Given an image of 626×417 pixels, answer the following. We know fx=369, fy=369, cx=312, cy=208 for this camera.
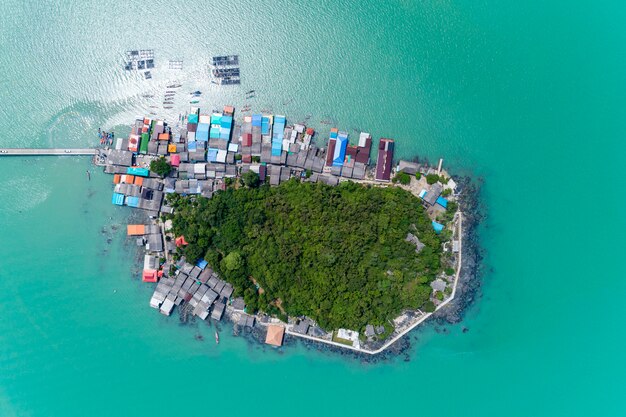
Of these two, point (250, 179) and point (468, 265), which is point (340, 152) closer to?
point (250, 179)

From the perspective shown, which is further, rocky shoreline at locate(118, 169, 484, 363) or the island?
rocky shoreline at locate(118, 169, 484, 363)

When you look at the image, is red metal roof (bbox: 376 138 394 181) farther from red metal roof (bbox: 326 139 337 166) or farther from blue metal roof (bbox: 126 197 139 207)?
blue metal roof (bbox: 126 197 139 207)

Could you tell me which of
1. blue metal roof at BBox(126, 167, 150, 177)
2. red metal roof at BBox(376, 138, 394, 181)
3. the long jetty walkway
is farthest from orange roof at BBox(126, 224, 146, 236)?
red metal roof at BBox(376, 138, 394, 181)

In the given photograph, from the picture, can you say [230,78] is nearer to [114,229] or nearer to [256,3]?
[256,3]

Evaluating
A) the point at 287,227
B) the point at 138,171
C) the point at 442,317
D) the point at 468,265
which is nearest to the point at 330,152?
the point at 287,227

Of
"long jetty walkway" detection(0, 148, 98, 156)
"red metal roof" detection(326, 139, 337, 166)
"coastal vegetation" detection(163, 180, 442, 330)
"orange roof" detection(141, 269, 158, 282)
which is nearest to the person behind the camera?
"coastal vegetation" detection(163, 180, 442, 330)

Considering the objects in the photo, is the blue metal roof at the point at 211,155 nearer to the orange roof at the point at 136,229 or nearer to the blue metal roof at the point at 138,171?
the blue metal roof at the point at 138,171

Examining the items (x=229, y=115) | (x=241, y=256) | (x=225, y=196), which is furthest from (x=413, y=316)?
(x=229, y=115)
